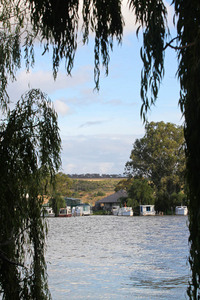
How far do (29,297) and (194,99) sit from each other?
4052 mm

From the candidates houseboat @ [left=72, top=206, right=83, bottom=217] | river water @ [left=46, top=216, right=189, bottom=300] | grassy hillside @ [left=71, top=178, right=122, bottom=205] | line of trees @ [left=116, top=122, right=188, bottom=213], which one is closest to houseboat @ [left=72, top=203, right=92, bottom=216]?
houseboat @ [left=72, top=206, right=83, bottom=217]

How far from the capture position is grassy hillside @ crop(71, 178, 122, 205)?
529 ft

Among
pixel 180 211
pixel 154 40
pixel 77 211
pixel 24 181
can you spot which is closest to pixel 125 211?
pixel 180 211

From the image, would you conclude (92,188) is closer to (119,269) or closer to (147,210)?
(147,210)

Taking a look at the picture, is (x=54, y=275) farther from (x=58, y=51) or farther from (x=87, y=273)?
(x=58, y=51)

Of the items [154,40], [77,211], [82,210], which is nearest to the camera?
[154,40]

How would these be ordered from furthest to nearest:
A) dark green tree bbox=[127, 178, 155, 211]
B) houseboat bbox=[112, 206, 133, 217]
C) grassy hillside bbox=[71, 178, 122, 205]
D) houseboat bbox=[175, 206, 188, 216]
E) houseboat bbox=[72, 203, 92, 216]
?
grassy hillside bbox=[71, 178, 122, 205]
houseboat bbox=[72, 203, 92, 216]
houseboat bbox=[112, 206, 133, 217]
dark green tree bbox=[127, 178, 155, 211]
houseboat bbox=[175, 206, 188, 216]

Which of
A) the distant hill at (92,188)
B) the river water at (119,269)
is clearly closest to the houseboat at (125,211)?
the river water at (119,269)

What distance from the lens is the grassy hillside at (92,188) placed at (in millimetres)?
161188

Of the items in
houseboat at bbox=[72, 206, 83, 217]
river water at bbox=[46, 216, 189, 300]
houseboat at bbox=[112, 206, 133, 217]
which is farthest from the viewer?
houseboat at bbox=[72, 206, 83, 217]

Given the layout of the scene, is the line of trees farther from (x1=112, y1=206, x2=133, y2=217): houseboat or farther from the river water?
the river water

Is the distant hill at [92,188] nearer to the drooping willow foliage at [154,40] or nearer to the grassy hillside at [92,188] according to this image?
the grassy hillside at [92,188]

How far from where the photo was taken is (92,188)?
573 ft

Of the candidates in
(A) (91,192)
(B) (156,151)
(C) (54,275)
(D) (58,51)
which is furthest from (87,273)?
(A) (91,192)
